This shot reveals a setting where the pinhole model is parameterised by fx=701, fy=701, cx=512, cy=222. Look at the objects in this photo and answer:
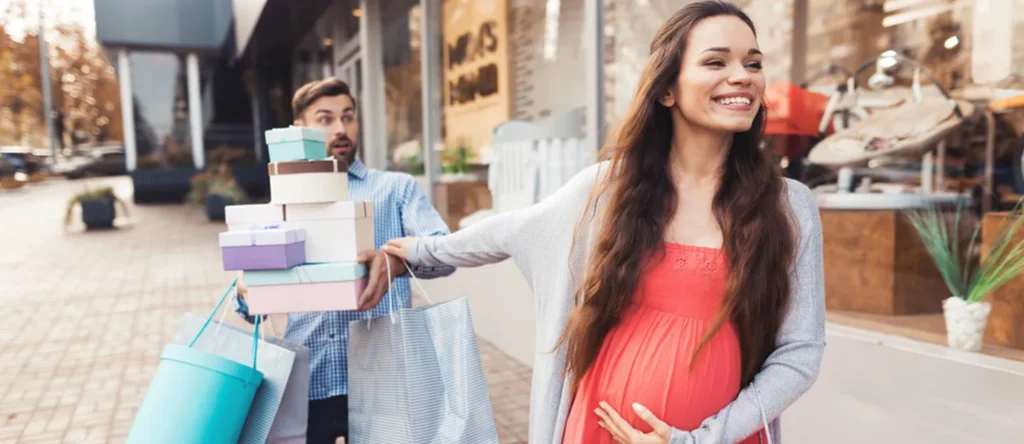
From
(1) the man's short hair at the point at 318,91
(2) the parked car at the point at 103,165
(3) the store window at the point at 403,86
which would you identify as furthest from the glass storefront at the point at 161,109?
(1) the man's short hair at the point at 318,91

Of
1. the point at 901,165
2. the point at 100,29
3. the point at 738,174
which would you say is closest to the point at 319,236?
the point at 738,174

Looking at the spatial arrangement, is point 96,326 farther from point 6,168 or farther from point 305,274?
point 6,168

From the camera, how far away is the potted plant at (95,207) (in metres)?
13.6

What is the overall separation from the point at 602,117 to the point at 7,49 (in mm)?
17395

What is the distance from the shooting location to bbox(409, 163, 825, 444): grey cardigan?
1.24 metres

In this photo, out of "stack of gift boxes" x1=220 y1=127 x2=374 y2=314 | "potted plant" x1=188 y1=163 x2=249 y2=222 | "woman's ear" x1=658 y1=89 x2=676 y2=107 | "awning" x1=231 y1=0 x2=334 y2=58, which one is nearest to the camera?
"woman's ear" x1=658 y1=89 x2=676 y2=107

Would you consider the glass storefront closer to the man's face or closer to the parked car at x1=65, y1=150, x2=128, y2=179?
the parked car at x1=65, y1=150, x2=128, y2=179

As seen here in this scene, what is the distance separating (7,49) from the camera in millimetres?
Result: 16219

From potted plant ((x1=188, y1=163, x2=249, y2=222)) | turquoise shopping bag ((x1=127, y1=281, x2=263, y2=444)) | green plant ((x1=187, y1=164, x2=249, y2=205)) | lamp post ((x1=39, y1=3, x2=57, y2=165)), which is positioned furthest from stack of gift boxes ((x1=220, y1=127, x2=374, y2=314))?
Answer: lamp post ((x1=39, y1=3, x2=57, y2=165))

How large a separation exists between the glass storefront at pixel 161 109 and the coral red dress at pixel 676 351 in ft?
68.9

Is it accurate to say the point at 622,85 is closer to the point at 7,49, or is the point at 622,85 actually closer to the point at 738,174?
the point at 738,174

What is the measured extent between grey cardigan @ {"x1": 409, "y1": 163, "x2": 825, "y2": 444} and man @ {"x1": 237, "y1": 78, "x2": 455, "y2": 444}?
333 millimetres

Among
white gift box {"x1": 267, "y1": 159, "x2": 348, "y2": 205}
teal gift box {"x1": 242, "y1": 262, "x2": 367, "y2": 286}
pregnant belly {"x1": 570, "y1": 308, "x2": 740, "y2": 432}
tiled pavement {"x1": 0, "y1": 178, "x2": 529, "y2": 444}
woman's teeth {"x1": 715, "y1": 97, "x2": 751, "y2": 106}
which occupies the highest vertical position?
woman's teeth {"x1": 715, "y1": 97, "x2": 751, "y2": 106}

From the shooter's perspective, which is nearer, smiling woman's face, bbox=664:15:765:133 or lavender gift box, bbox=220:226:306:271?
smiling woman's face, bbox=664:15:765:133
